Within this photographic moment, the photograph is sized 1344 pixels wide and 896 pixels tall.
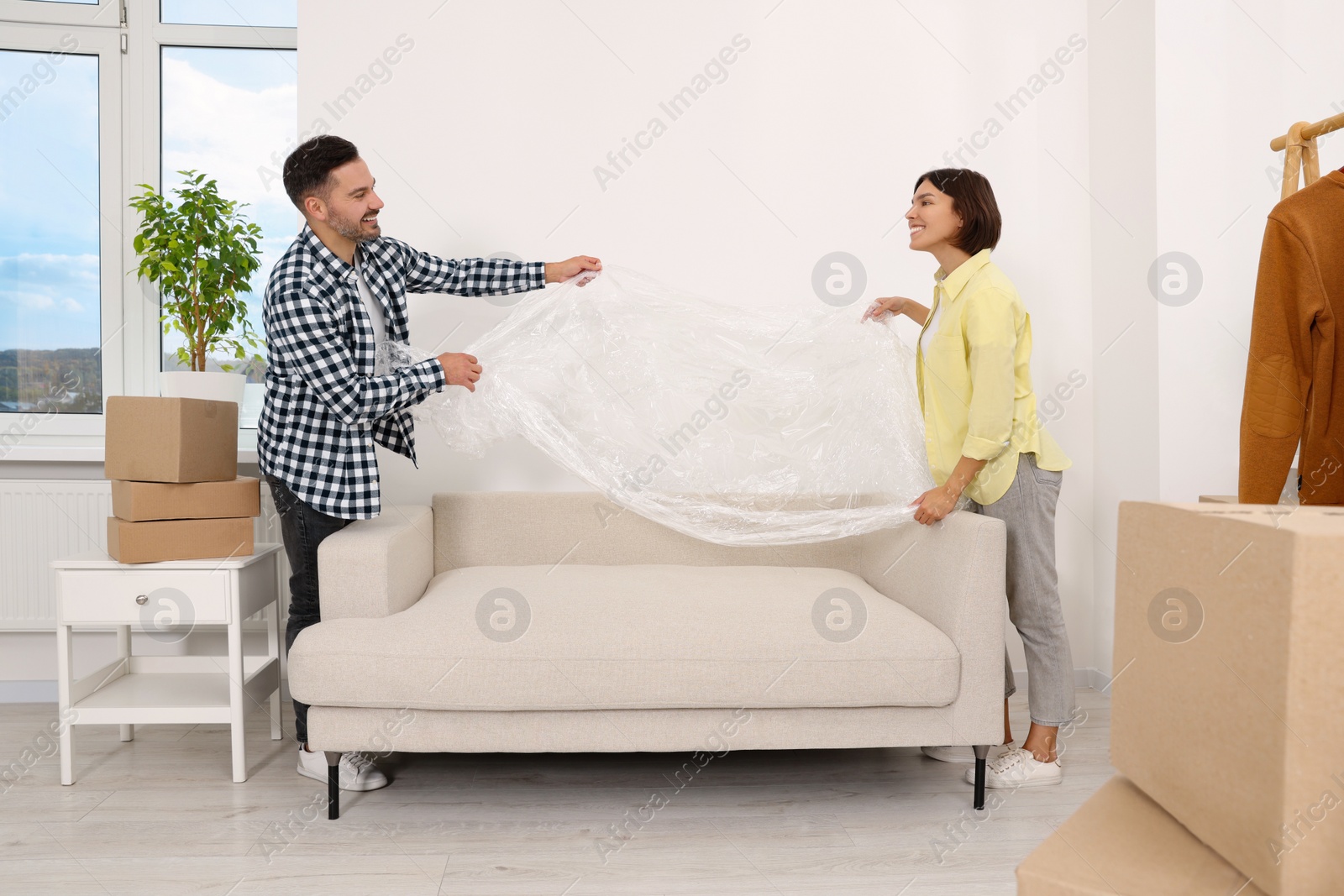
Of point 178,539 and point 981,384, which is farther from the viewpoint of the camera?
point 178,539

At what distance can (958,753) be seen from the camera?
85.3 inches

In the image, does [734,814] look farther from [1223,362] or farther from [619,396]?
[1223,362]

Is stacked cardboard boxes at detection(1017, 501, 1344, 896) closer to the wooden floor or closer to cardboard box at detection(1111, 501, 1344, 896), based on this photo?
cardboard box at detection(1111, 501, 1344, 896)

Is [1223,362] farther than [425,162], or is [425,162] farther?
[425,162]

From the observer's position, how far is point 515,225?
8.50 ft

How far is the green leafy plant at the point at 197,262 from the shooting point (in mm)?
2322

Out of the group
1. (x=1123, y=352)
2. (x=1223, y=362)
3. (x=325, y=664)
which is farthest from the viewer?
(x=1123, y=352)

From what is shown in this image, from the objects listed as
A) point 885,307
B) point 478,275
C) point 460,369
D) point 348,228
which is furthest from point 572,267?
point 885,307

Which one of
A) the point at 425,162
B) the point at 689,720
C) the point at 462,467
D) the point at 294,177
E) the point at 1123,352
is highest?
the point at 425,162

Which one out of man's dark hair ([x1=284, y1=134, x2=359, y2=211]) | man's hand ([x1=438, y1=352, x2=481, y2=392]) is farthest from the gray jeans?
man's dark hair ([x1=284, y1=134, x2=359, y2=211])

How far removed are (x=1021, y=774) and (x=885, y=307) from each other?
1169 mm

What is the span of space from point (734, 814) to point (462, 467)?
1.32m

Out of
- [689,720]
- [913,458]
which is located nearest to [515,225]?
[913,458]

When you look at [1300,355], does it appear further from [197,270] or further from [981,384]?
[197,270]
